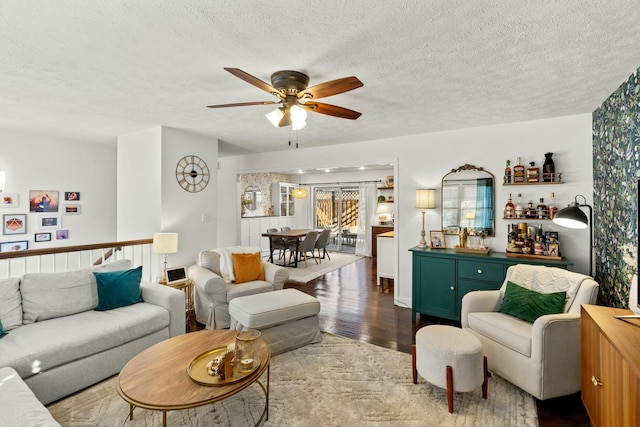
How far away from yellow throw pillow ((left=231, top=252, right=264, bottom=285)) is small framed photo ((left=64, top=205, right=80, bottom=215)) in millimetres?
2917

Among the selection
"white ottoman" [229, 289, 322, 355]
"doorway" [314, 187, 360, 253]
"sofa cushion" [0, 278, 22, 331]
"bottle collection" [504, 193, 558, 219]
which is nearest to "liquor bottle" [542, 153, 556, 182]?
"bottle collection" [504, 193, 558, 219]

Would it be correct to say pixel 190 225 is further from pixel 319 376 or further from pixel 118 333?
pixel 319 376

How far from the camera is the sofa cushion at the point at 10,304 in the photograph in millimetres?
2316

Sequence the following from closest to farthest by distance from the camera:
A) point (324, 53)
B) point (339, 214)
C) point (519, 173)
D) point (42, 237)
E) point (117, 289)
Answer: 1. point (324, 53)
2. point (117, 289)
3. point (519, 173)
4. point (42, 237)
5. point (339, 214)

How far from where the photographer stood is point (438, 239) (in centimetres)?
412

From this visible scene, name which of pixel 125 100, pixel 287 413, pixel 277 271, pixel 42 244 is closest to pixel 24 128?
pixel 42 244

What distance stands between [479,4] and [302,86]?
1.17 meters

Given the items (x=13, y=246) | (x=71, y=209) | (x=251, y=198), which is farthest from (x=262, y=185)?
(x=13, y=246)

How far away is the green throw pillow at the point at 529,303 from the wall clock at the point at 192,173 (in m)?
3.89

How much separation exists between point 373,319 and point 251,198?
220 inches

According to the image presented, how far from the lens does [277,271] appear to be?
386 cm

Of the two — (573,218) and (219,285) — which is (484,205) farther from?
(219,285)

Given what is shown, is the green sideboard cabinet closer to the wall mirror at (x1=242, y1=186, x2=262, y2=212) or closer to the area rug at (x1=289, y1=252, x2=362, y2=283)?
the area rug at (x1=289, y1=252, x2=362, y2=283)

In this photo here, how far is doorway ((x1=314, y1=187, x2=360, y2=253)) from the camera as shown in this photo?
30.5 feet
